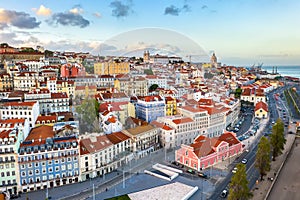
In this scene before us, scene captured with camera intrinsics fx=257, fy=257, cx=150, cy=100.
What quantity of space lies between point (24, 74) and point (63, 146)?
638 inches

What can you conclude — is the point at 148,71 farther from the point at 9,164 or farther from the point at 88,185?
the point at 9,164

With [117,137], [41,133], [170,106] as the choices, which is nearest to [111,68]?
[170,106]

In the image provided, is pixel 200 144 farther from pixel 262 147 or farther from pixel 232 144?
pixel 262 147

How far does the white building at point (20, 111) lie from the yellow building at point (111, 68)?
1457 centimetres

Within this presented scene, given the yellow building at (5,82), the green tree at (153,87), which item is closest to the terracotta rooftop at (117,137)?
the green tree at (153,87)

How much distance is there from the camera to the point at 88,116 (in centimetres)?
1766

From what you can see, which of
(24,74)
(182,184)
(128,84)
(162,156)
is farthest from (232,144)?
(24,74)

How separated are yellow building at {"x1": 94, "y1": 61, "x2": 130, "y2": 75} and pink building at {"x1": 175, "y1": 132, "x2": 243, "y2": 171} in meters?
18.2

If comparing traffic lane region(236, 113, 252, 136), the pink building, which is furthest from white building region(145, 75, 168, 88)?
the pink building

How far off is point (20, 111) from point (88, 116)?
4299 millimetres

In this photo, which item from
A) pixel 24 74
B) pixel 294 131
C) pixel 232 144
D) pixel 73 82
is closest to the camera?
pixel 232 144

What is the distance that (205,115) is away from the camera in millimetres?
18969

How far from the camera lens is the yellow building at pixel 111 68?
3094 centimetres

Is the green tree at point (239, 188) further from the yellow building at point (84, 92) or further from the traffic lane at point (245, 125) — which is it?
the yellow building at point (84, 92)
